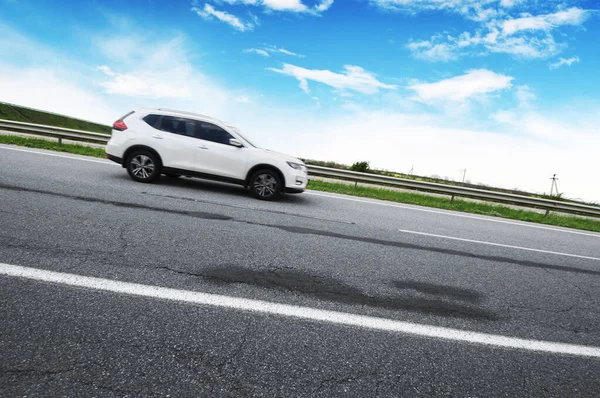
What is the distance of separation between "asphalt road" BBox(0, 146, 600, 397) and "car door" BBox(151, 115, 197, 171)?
1669 millimetres

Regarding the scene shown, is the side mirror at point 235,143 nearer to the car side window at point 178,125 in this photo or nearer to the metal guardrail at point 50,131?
the car side window at point 178,125

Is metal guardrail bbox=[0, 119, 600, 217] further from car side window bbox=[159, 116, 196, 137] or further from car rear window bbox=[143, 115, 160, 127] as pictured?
car rear window bbox=[143, 115, 160, 127]

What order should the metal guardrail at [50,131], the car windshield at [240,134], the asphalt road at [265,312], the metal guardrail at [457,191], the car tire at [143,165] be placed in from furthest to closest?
the metal guardrail at [457,191]
the metal guardrail at [50,131]
the car windshield at [240,134]
the car tire at [143,165]
the asphalt road at [265,312]

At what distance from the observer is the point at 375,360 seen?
226 centimetres

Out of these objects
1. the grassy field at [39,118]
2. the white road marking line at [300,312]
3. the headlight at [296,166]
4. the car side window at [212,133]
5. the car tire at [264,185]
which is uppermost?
the grassy field at [39,118]

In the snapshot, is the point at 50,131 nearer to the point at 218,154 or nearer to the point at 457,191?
the point at 218,154

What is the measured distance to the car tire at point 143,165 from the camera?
7.38 metres

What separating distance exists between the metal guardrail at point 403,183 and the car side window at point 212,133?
5837 millimetres

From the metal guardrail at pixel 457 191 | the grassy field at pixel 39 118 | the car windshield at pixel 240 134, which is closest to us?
the car windshield at pixel 240 134

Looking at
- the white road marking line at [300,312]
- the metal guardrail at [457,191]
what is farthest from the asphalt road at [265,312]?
the metal guardrail at [457,191]

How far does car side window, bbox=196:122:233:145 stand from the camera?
7.52 m

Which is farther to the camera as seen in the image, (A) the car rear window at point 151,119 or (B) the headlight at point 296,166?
(B) the headlight at point 296,166

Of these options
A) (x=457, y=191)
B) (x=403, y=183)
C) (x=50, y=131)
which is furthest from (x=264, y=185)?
(x=50, y=131)

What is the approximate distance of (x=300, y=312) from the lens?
107 inches
